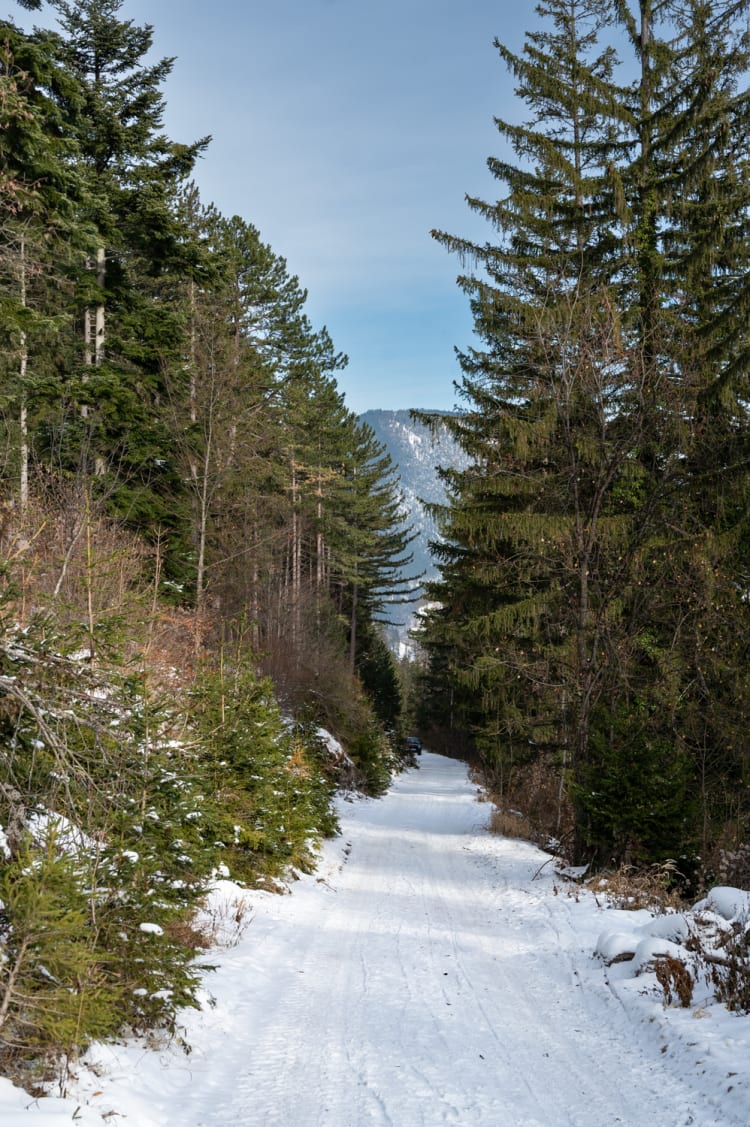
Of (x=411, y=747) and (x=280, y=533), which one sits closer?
(x=280, y=533)

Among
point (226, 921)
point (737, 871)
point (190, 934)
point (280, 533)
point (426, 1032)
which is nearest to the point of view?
point (426, 1032)

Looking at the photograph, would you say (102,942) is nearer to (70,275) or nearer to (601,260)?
(601,260)

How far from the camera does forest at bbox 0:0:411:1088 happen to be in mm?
4406

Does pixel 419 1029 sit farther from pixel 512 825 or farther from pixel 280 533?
pixel 280 533

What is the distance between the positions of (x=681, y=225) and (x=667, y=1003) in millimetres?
15636

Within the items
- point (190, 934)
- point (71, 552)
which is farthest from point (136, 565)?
point (190, 934)

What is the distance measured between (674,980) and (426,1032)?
1.98 m

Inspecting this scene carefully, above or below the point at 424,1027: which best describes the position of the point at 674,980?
above

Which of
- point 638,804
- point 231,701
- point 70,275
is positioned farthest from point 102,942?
point 70,275

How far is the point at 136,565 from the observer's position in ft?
47.2

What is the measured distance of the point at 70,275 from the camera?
19328 mm

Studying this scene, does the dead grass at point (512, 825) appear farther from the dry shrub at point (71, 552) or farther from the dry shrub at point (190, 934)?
the dry shrub at point (190, 934)

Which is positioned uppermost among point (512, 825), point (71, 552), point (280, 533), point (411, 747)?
point (280, 533)

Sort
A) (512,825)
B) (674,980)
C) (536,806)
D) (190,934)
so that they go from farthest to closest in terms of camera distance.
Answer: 1. (536,806)
2. (512,825)
3. (190,934)
4. (674,980)
